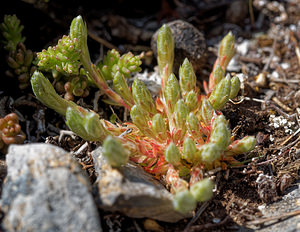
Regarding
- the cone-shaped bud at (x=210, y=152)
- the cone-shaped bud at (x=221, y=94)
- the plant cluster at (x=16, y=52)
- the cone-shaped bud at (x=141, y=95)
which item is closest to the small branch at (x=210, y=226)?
the cone-shaped bud at (x=210, y=152)

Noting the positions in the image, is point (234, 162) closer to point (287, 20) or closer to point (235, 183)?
point (235, 183)

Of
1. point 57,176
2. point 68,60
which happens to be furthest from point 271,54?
point 57,176

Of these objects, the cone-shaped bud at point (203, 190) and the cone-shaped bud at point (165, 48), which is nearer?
the cone-shaped bud at point (203, 190)

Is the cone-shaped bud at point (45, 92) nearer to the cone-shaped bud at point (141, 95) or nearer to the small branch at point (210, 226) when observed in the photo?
the cone-shaped bud at point (141, 95)

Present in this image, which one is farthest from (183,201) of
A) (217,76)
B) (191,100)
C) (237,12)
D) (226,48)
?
(237,12)

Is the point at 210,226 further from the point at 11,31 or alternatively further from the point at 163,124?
the point at 11,31
